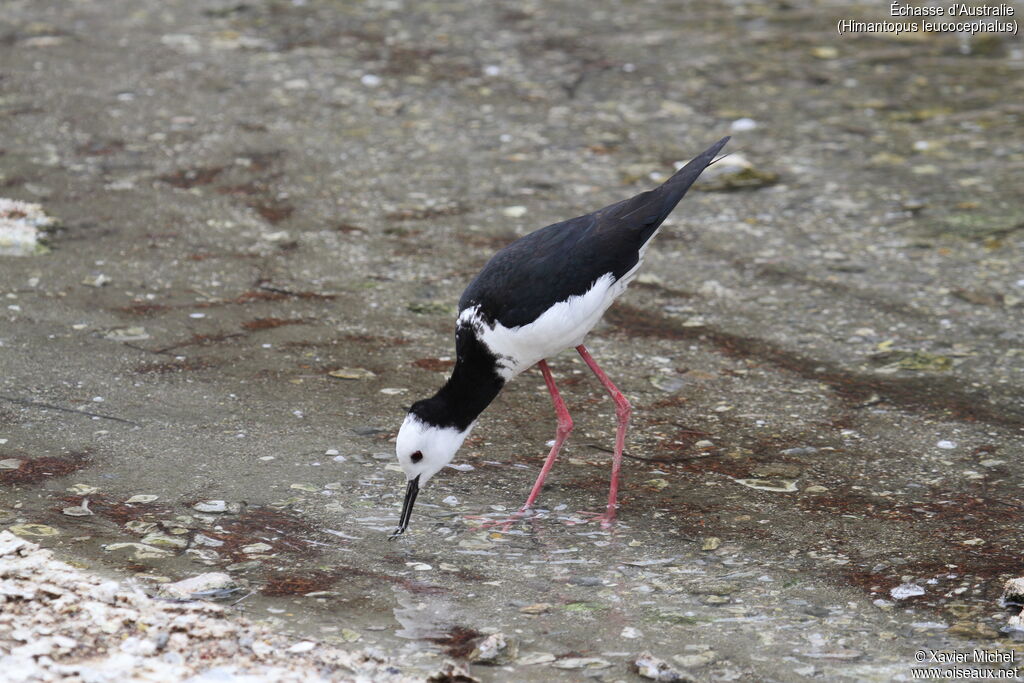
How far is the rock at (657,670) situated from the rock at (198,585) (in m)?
1.36

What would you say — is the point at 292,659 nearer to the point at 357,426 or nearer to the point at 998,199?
the point at 357,426

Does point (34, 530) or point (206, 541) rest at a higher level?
point (34, 530)

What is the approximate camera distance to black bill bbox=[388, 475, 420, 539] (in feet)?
14.8

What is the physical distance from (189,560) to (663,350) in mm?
2803

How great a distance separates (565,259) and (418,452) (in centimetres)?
99

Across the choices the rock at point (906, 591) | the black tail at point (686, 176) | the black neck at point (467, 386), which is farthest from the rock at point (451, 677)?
the black tail at point (686, 176)

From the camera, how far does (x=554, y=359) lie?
6.25 metres

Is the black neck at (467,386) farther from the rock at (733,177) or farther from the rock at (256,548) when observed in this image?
the rock at (733,177)

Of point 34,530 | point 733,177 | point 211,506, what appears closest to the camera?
point 34,530

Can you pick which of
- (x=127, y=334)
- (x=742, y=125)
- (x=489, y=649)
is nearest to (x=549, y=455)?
(x=489, y=649)

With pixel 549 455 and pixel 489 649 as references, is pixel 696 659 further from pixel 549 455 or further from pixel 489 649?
pixel 549 455

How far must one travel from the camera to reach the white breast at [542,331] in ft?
15.4

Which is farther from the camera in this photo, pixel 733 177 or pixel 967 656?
pixel 733 177

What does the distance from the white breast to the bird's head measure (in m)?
0.37
